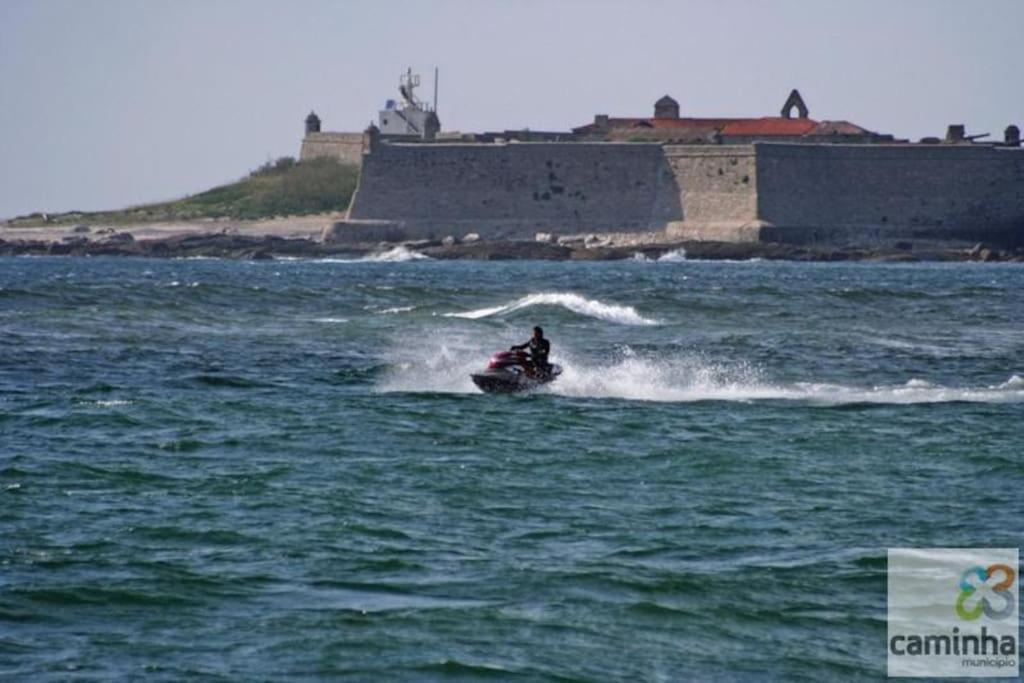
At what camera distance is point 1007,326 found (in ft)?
144

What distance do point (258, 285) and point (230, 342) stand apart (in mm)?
21158

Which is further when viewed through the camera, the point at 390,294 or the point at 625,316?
the point at 390,294

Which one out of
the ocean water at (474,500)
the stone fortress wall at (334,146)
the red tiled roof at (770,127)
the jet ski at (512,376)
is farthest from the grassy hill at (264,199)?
the jet ski at (512,376)

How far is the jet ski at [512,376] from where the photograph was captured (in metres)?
26.8

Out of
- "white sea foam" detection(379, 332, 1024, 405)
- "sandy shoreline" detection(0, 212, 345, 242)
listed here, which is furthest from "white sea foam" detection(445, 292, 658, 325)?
"sandy shoreline" detection(0, 212, 345, 242)

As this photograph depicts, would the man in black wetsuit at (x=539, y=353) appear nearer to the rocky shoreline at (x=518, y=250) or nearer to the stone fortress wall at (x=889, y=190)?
the rocky shoreline at (x=518, y=250)

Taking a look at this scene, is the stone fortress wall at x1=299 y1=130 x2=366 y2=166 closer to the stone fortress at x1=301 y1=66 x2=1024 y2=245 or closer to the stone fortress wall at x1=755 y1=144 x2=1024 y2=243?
the stone fortress at x1=301 y1=66 x2=1024 y2=245

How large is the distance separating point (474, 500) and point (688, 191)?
256 ft

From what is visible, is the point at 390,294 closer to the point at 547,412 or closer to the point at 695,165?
the point at 547,412

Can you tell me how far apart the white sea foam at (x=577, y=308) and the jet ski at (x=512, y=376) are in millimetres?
16133

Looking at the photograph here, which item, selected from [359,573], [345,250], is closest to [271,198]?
[345,250]

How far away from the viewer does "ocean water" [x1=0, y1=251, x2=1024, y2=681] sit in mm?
12812

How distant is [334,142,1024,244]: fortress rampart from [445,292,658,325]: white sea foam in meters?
44.2

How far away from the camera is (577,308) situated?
1854 inches
